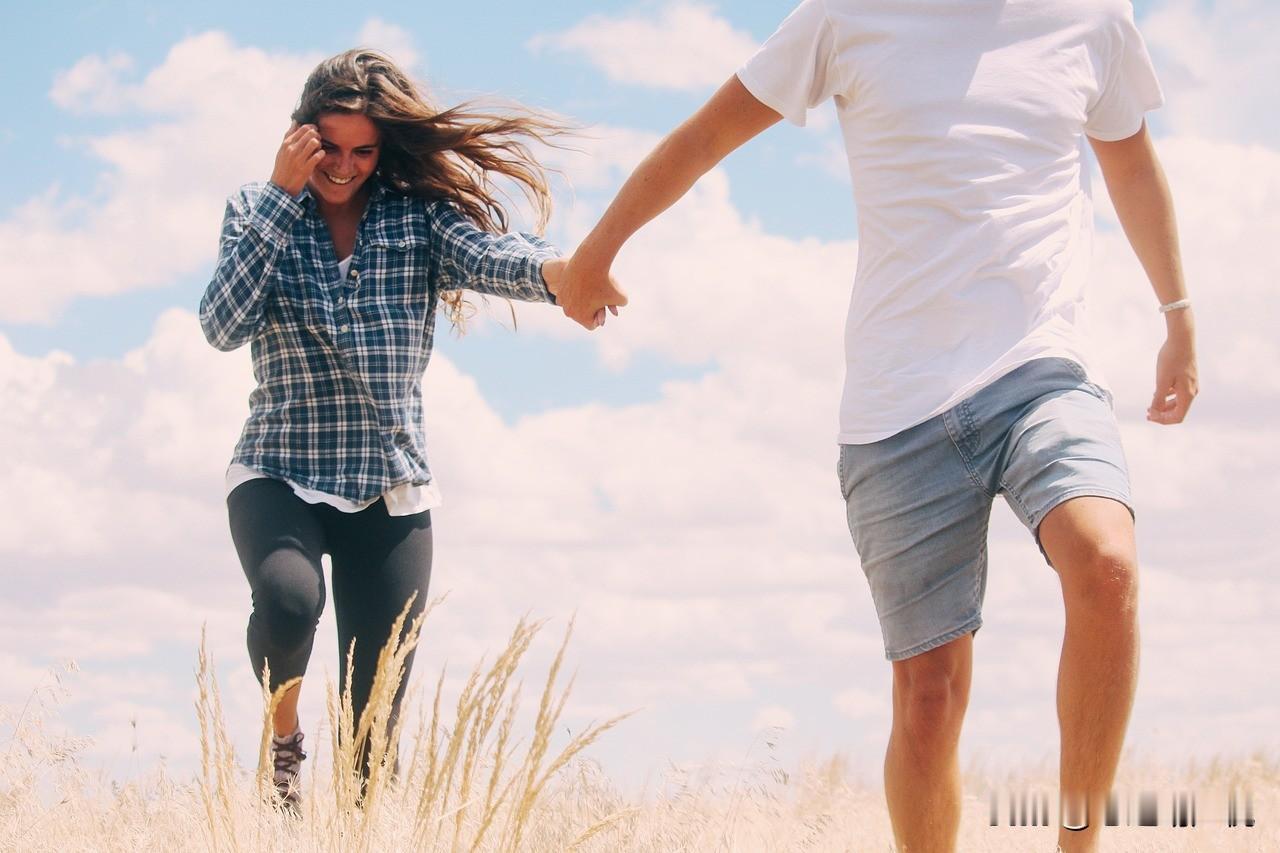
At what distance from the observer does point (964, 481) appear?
3520 mm

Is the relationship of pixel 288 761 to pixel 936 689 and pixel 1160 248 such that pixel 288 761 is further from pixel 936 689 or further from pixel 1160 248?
pixel 1160 248

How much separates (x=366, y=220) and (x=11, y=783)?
2.36 meters

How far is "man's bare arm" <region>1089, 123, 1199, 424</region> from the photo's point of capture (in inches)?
164

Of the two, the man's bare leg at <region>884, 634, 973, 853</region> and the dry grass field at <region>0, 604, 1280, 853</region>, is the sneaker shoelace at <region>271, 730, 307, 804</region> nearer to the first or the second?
the dry grass field at <region>0, 604, 1280, 853</region>

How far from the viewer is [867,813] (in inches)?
262

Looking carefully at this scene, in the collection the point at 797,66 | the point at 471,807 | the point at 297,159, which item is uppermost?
the point at 297,159

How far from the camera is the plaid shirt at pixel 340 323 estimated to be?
4695 mm

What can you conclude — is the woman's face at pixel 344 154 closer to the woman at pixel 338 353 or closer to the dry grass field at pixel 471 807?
the woman at pixel 338 353

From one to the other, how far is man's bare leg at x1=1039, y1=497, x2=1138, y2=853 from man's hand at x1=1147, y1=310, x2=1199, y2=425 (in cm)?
105

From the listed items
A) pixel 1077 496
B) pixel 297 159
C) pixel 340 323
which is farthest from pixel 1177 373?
pixel 297 159

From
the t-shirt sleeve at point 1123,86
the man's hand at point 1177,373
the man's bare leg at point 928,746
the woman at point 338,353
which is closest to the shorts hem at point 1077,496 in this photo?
the man's bare leg at point 928,746

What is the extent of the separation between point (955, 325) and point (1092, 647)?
0.83m

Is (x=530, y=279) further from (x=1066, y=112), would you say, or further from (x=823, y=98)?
(x=1066, y=112)

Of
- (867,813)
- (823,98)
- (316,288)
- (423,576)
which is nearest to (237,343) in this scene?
(316,288)
